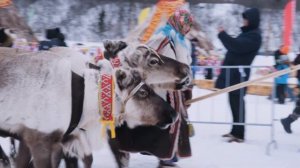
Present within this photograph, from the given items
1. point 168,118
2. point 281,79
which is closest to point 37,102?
point 168,118

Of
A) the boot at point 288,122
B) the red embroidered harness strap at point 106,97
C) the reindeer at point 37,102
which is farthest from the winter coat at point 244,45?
the reindeer at point 37,102

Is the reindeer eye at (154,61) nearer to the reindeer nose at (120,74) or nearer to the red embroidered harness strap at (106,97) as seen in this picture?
the reindeer nose at (120,74)

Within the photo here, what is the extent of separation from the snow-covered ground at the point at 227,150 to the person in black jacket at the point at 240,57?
30 centimetres

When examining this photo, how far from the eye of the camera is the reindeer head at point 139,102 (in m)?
3.44

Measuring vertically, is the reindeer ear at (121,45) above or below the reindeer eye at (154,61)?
above

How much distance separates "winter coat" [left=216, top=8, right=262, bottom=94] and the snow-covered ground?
72 cm

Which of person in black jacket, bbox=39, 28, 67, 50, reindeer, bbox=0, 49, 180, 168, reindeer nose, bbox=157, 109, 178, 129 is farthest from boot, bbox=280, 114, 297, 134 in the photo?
reindeer, bbox=0, 49, 180, 168

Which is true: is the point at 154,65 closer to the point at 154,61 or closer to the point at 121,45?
the point at 154,61

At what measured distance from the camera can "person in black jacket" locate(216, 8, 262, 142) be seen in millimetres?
5660

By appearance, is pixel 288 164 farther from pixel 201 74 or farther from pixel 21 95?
pixel 201 74

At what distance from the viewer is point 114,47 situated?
3703 mm

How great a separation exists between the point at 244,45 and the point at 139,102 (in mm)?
2457

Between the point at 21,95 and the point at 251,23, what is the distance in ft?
11.2

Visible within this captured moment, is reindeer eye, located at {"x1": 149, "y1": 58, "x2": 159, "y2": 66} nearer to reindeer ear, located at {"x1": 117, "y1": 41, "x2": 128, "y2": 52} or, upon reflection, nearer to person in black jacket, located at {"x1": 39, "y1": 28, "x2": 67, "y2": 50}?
reindeer ear, located at {"x1": 117, "y1": 41, "x2": 128, "y2": 52}
